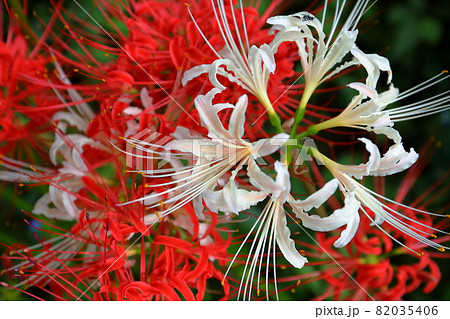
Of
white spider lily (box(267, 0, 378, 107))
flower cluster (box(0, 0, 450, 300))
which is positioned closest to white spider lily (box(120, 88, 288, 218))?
flower cluster (box(0, 0, 450, 300))

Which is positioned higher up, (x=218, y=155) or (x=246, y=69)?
(x=246, y=69)

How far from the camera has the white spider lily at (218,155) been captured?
2.48ft

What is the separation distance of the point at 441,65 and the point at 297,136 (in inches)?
41.9

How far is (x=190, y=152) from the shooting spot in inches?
32.4

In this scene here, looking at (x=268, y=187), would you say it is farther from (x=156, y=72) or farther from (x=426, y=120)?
(x=426, y=120)

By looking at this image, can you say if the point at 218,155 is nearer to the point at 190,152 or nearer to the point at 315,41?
the point at 190,152

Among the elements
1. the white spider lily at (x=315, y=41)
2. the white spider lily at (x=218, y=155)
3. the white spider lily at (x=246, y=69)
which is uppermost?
the white spider lily at (x=315, y=41)

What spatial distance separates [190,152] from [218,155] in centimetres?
5

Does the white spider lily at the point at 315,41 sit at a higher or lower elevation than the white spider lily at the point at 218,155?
higher

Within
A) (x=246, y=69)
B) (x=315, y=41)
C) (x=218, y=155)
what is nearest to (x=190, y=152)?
(x=218, y=155)

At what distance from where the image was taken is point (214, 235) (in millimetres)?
987

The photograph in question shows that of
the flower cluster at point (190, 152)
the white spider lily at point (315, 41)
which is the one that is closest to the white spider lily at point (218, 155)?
the flower cluster at point (190, 152)

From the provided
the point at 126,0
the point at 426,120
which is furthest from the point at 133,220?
the point at 426,120

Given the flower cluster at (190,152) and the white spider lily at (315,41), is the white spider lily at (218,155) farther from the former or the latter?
the white spider lily at (315,41)
